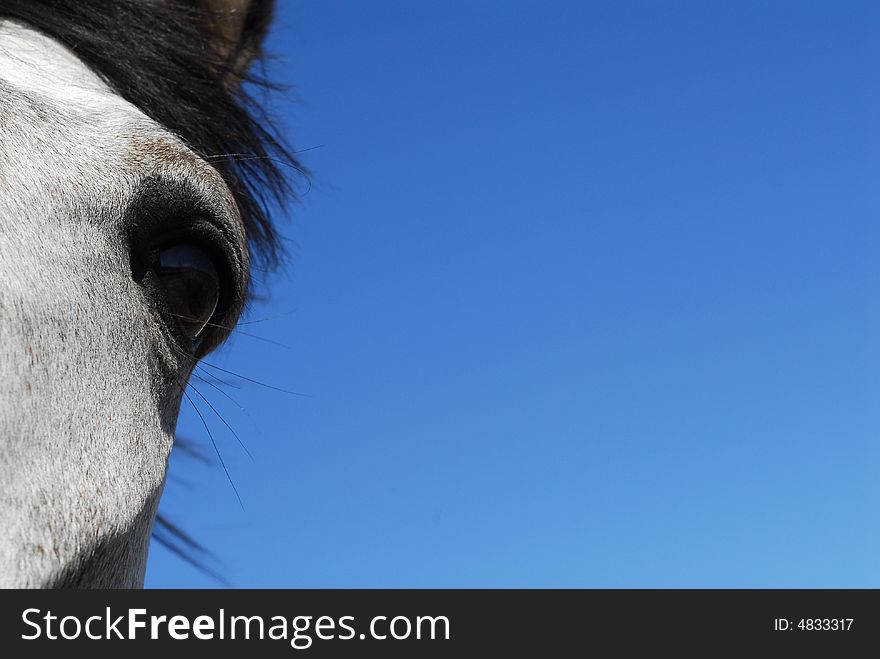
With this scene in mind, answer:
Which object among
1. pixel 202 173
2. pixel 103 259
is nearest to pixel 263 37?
pixel 202 173

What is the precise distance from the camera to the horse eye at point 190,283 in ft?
5.78

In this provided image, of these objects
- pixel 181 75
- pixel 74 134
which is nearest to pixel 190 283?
pixel 74 134

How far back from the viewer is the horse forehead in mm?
1535

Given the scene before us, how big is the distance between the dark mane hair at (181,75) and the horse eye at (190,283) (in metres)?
0.46

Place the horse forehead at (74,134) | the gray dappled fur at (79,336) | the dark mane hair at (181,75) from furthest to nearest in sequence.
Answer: the dark mane hair at (181,75) < the horse forehead at (74,134) < the gray dappled fur at (79,336)

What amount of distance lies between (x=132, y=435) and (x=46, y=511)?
0.28 meters

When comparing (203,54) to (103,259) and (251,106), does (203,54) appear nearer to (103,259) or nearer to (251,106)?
(251,106)

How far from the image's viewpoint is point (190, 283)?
181 centimetres

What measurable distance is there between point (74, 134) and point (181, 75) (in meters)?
0.73
